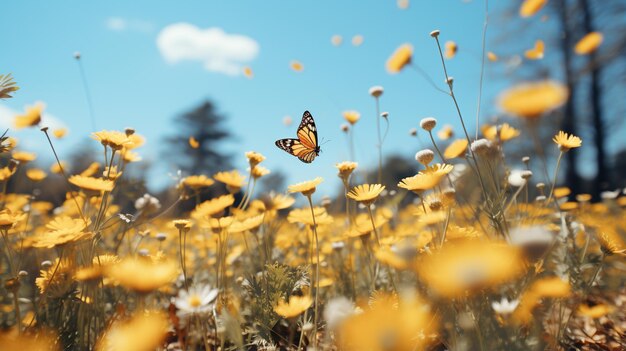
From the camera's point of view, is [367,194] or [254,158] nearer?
[367,194]

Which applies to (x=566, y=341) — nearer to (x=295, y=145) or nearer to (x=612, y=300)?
(x=612, y=300)

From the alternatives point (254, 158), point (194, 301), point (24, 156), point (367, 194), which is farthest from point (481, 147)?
point (24, 156)

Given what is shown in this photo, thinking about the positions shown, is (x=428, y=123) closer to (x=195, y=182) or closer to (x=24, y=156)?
(x=195, y=182)

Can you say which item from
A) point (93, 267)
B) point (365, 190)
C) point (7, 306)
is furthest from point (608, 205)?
point (7, 306)

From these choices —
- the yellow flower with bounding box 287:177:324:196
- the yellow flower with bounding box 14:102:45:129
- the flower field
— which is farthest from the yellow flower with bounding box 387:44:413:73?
the yellow flower with bounding box 14:102:45:129

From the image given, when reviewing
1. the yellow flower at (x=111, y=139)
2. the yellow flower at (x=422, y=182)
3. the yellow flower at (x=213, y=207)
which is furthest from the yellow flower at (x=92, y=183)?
the yellow flower at (x=422, y=182)

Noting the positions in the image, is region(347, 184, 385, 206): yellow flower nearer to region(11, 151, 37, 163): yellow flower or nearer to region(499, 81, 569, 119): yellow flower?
region(499, 81, 569, 119): yellow flower
